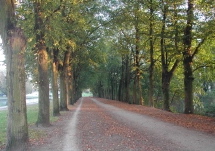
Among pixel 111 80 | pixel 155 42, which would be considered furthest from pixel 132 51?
pixel 111 80

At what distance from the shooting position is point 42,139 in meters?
10.8

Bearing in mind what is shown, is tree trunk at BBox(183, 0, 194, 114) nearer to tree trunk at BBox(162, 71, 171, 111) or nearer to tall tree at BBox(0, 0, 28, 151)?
tree trunk at BBox(162, 71, 171, 111)

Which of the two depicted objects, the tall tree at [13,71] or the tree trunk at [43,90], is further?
the tree trunk at [43,90]

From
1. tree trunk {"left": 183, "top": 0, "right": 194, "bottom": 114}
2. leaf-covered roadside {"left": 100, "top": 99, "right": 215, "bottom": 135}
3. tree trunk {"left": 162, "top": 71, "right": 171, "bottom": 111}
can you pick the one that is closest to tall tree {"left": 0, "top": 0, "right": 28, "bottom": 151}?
leaf-covered roadside {"left": 100, "top": 99, "right": 215, "bottom": 135}

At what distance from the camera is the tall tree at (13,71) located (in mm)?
8578

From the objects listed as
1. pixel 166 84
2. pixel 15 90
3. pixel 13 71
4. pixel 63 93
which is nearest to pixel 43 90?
pixel 15 90

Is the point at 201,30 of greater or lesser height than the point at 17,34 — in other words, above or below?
above

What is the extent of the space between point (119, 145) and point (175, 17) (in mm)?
13427

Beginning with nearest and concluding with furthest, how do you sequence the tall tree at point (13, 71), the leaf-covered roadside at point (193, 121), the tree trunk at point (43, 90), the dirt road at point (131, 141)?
the tall tree at point (13, 71) → the dirt road at point (131, 141) → the leaf-covered roadside at point (193, 121) → the tree trunk at point (43, 90)

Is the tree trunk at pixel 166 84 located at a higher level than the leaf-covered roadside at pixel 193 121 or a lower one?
higher

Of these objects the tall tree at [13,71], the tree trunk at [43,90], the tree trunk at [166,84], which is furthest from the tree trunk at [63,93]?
the tall tree at [13,71]

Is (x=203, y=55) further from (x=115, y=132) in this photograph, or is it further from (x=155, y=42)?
(x=115, y=132)

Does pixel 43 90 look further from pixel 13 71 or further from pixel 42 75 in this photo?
pixel 13 71

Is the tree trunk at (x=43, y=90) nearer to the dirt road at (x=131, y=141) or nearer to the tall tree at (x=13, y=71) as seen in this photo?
the dirt road at (x=131, y=141)
